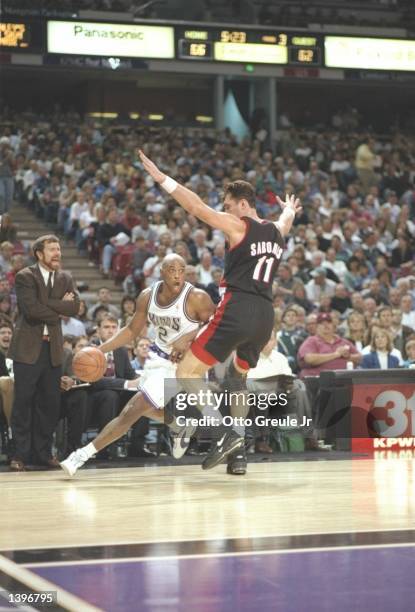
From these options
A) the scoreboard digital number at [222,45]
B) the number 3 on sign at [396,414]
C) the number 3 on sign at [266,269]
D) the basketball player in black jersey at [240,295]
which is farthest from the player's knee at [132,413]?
the scoreboard digital number at [222,45]

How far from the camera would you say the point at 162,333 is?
29.1 ft

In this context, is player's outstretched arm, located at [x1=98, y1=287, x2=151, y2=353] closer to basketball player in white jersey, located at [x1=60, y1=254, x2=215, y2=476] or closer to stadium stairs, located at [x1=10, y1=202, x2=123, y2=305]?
basketball player in white jersey, located at [x1=60, y1=254, x2=215, y2=476]

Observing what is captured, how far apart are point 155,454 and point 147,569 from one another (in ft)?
19.3

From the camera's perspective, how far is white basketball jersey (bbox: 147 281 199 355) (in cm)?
873

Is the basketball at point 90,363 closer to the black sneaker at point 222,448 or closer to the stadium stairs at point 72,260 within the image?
the black sneaker at point 222,448

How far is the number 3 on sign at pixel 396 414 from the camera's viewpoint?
11.2m

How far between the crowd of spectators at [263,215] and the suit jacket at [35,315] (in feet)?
3.90

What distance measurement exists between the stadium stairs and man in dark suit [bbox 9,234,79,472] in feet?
18.0

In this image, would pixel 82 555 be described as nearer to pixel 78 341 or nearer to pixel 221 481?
pixel 221 481

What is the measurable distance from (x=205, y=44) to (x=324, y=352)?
386 inches

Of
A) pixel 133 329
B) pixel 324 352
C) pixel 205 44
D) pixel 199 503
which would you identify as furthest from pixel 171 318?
pixel 205 44

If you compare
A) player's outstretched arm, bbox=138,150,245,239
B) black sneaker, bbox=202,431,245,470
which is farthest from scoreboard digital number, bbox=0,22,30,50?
black sneaker, bbox=202,431,245,470

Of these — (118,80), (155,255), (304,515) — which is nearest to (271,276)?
(304,515)

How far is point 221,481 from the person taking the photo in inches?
331
